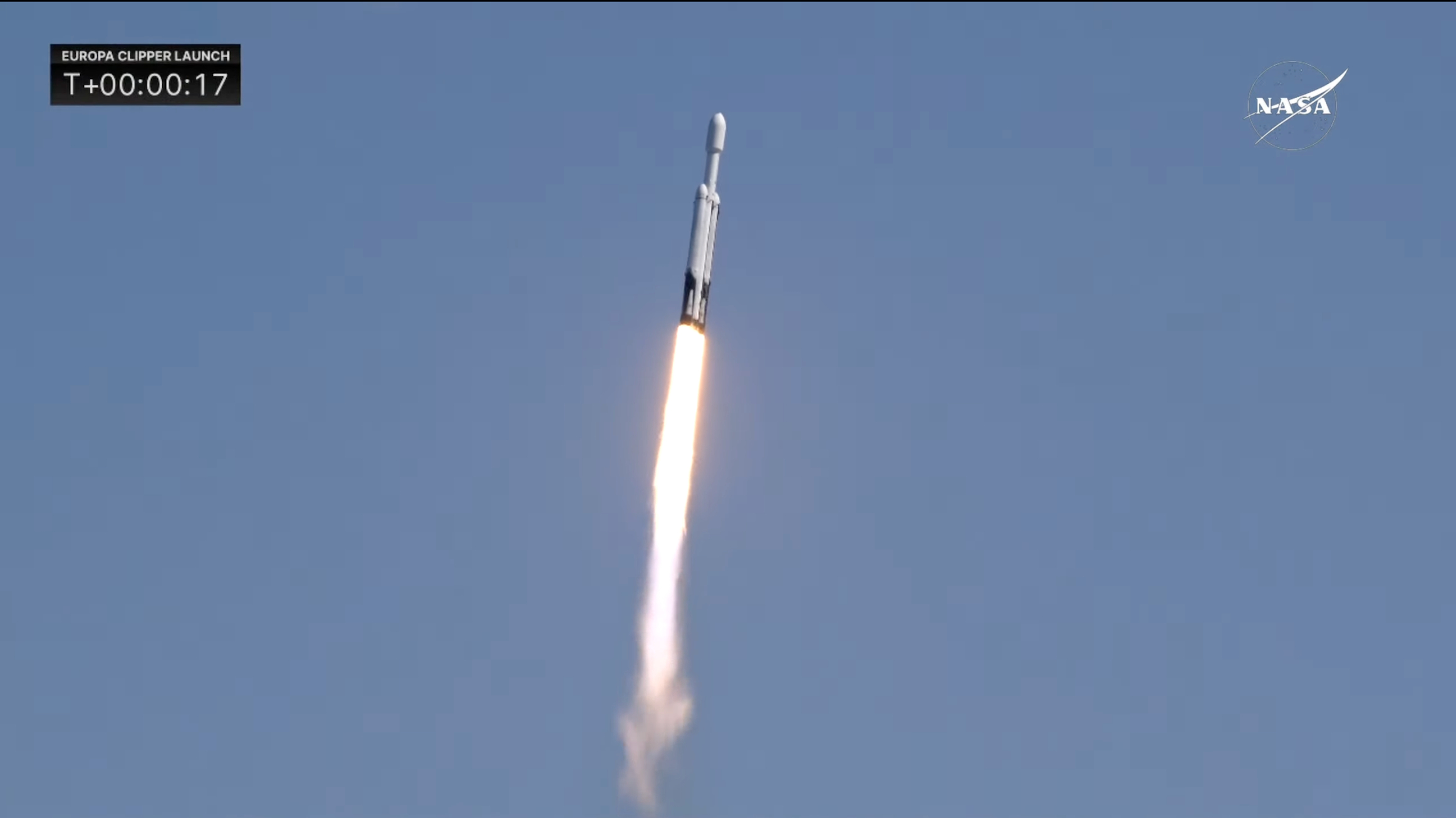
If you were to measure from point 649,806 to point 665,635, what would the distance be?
6.39 metres

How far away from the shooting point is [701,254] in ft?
394

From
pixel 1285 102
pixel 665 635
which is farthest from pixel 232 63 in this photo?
pixel 1285 102

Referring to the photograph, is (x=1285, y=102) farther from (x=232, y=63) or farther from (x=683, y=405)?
(x=232, y=63)

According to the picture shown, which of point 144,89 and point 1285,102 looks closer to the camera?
point 144,89

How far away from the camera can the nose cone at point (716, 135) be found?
122 metres

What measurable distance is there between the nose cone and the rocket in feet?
2.36

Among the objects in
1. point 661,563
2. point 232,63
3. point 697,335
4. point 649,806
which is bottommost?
point 649,806

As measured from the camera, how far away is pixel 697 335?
121m

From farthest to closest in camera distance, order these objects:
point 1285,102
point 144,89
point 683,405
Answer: point 1285,102 → point 683,405 → point 144,89

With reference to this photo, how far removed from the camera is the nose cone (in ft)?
401
